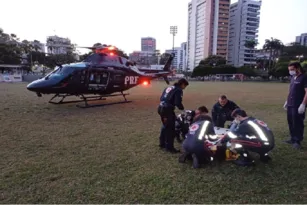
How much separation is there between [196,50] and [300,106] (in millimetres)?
150462

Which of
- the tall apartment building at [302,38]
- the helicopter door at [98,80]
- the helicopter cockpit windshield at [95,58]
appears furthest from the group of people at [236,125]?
the tall apartment building at [302,38]

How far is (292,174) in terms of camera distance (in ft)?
12.6

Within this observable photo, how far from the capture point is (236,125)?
4.35m

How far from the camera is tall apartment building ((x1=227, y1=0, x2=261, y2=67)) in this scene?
422 ft

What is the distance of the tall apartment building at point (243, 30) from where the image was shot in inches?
5059

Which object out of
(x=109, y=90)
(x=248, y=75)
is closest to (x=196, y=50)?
(x=248, y=75)

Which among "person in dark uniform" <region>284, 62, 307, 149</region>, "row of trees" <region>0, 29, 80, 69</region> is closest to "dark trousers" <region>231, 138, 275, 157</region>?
"person in dark uniform" <region>284, 62, 307, 149</region>

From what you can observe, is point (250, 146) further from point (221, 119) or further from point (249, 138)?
point (221, 119)

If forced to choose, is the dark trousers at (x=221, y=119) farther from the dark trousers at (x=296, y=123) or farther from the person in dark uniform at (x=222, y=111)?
the dark trousers at (x=296, y=123)

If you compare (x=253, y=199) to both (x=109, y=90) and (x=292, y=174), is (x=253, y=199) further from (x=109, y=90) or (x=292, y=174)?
(x=109, y=90)

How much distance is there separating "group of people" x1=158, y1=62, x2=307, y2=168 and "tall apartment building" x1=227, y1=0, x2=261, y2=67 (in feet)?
437

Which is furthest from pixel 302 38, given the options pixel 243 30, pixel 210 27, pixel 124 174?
pixel 124 174

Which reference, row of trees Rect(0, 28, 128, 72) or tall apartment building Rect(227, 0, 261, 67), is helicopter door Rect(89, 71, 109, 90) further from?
tall apartment building Rect(227, 0, 261, 67)

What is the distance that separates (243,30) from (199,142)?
141m
